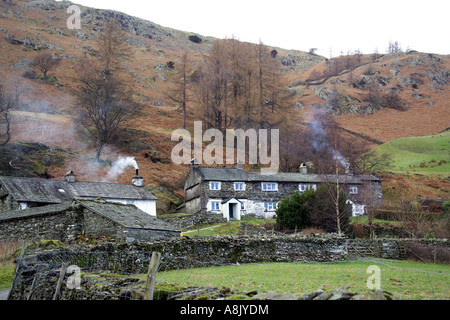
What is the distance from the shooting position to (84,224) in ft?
82.5

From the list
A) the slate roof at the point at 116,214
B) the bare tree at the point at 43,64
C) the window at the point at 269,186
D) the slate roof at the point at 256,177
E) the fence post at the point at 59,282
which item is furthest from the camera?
the bare tree at the point at 43,64

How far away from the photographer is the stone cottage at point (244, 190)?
165 ft

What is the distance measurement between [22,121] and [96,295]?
66236 mm

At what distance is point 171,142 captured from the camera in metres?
74.4

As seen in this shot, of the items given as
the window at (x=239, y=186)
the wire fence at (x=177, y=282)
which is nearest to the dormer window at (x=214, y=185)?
the window at (x=239, y=186)

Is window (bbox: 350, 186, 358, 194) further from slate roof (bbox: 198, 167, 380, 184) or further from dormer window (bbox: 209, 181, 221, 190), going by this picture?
dormer window (bbox: 209, 181, 221, 190)

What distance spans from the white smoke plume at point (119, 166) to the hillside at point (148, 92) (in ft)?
3.85

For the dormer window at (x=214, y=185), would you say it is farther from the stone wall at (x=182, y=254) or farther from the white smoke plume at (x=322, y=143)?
the stone wall at (x=182, y=254)
